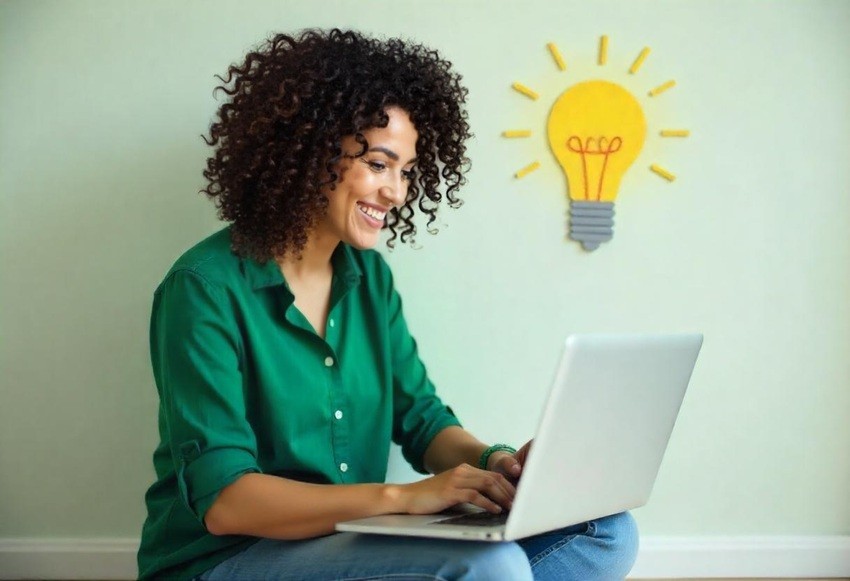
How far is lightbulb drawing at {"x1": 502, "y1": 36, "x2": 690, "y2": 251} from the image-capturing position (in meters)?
1.90

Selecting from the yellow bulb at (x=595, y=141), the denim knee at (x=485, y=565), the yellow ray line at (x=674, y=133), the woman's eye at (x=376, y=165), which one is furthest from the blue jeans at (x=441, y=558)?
the yellow ray line at (x=674, y=133)

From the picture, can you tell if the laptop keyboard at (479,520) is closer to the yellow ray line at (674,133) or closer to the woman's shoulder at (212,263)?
the woman's shoulder at (212,263)

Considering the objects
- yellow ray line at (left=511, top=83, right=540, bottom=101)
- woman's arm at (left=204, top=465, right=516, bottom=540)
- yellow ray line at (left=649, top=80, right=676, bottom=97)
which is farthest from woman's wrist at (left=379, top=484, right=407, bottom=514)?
yellow ray line at (left=649, top=80, right=676, bottom=97)

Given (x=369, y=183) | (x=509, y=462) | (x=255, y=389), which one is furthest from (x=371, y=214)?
(x=509, y=462)

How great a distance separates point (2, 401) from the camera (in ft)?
6.29

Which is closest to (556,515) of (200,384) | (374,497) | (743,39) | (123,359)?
(374,497)

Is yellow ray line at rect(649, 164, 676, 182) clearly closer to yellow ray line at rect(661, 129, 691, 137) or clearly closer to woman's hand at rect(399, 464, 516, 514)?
yellow ray line at rect(661, 129, 691, 137)

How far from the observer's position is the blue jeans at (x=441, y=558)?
1.17 metres

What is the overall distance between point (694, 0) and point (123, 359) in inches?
53.9

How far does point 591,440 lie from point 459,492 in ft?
0.62

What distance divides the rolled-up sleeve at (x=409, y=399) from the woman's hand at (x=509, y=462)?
213 mm

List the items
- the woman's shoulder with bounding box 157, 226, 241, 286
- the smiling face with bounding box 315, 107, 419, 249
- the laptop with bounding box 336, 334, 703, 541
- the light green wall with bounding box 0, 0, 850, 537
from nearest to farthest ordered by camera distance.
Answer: the laptop with bounding box 336, 334, 703, 541, the woman's shoulder with bounding box 157, 226, 241, 286, the smiling face with bounding box 315, 107, 419, 249, the light green wall with bounding box 0, 0, 850, 537

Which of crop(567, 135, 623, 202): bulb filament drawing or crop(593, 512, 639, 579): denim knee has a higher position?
crop(567, 135, 623, 202): bulb filament drawing

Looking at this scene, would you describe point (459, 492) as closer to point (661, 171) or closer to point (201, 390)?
point (201, 390)
